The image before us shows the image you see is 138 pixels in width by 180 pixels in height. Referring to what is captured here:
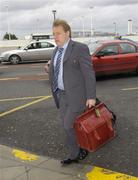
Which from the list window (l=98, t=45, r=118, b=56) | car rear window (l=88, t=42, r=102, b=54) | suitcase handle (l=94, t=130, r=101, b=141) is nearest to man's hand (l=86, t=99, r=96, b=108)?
suitcase handle (l=94, t=130, r=101, b=141)

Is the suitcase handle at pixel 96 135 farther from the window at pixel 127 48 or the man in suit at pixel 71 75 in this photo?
the window at pixel 127 48


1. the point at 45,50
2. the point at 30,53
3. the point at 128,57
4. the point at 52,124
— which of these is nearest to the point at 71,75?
the point at 52,124

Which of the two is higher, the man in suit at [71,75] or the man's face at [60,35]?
the man's face at [60,35]

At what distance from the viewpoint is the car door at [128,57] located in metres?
14.5

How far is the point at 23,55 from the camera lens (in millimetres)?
24547

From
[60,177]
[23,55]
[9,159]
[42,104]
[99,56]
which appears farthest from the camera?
[23,55]

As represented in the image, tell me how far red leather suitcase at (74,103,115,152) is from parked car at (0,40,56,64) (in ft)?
63.9

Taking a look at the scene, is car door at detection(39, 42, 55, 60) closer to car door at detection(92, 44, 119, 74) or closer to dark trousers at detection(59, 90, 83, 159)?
car door at detection(92, 44, 119, 74)

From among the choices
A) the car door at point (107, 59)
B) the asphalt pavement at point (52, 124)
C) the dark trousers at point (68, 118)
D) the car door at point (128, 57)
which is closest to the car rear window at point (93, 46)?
the car door at point (107, 59)

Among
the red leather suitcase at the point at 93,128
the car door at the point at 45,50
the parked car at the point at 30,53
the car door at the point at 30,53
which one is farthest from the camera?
the car door at the point at 45,50

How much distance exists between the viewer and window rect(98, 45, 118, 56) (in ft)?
46.4

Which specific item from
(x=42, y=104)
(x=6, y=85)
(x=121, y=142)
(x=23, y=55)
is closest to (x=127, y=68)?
(x=6, y=85)

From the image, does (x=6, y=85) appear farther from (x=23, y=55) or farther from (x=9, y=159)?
(x=23, y=55)

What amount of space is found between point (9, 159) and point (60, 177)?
109 centimetres
